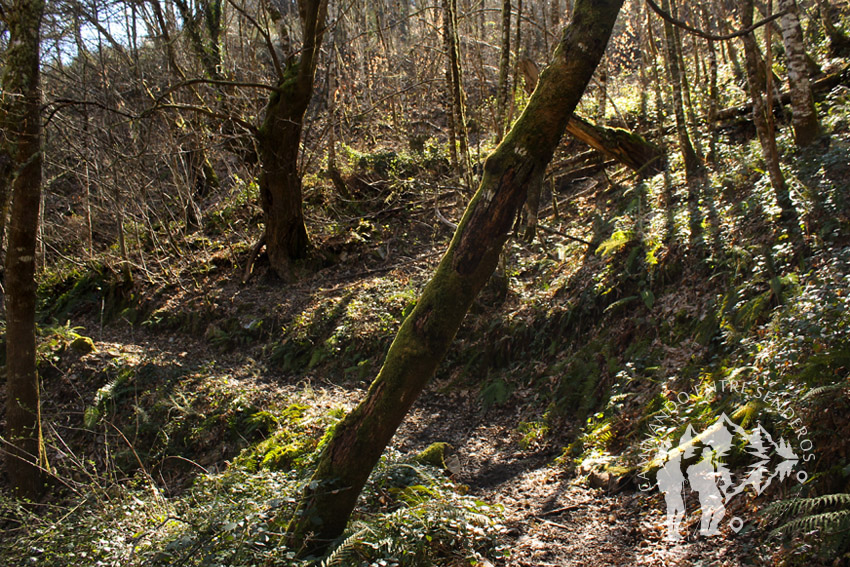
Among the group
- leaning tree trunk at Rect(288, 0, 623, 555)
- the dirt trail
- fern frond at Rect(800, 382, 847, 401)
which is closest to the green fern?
the dirt trail

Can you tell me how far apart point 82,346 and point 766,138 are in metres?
11.4

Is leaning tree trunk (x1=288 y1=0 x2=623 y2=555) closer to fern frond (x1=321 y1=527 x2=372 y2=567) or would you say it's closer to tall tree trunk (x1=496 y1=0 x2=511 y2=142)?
fern frond (x1=321 y1=527 x2=372 y2=567)

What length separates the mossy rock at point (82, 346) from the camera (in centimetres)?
1016

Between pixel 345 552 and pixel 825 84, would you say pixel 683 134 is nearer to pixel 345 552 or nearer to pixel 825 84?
pixel 825 84

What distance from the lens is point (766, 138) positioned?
6.77m

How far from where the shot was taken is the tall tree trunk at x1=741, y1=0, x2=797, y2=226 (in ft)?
20.7

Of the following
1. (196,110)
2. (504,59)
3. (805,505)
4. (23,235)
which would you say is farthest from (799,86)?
(23,235)

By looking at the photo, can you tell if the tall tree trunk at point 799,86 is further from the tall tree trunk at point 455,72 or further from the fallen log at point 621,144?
the tall tree trunk at point 455,72

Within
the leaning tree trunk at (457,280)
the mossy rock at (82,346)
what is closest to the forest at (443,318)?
the leaning tree trunk at (457,280)

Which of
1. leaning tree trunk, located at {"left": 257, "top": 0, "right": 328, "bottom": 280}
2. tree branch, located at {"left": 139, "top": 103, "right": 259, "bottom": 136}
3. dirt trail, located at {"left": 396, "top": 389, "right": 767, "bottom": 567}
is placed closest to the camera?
dirt trail, located at {"left": 396, "top": 389, "right": 767, "bottom": 567}

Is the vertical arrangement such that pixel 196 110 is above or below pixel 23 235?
above

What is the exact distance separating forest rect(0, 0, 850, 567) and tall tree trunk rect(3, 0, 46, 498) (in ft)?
0.11

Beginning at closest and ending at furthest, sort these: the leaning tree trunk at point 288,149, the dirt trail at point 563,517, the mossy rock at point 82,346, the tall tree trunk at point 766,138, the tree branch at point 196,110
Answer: the dirt trail at point 563,517
the tall tree trunk at point 766,138
the tree branch at point 196,110
the leaning tree trunk at point 288,149
the mossy rock at point 82,346

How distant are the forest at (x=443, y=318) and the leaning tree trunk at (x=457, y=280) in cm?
2
